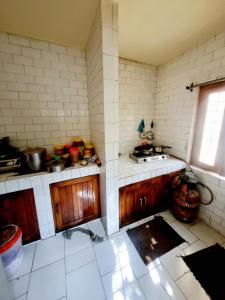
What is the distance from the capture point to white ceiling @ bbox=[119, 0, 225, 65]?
107cm

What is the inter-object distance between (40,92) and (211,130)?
2179 millimetres

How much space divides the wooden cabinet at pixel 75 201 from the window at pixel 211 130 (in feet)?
4.75

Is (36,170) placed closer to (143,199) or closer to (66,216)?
(66,216)

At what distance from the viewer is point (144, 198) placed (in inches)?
66.6

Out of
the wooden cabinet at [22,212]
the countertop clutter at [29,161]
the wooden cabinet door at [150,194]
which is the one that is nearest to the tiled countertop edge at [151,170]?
the wooden cabinet door at [150,194]

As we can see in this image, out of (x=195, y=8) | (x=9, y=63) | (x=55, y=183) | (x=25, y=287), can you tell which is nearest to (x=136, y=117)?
(x=195, y=8)

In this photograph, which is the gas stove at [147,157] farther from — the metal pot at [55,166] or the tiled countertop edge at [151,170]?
the metal pot at [55,166]

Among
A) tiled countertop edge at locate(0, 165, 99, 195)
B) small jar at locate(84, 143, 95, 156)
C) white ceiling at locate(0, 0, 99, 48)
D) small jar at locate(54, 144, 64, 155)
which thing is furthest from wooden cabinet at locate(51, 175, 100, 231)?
white ceiling at locate(0, 0, 99, 48)

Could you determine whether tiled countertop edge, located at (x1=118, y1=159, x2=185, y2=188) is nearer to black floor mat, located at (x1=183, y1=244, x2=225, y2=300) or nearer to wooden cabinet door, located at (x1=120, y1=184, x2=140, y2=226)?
wooden cabinet door, located at (x1=120, y1=184, x2=140, y2=226)

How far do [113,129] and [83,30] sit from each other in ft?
3.69

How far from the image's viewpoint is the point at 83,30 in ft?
4.45

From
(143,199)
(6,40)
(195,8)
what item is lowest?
(143,199)

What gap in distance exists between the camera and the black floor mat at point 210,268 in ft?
3.50

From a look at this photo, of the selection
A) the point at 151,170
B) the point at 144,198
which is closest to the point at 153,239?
the point at 144,198
